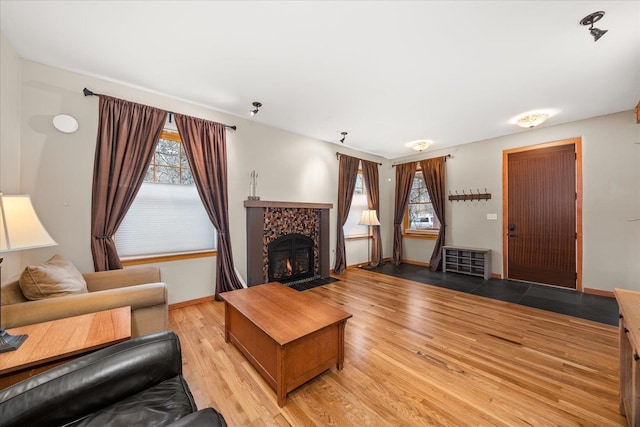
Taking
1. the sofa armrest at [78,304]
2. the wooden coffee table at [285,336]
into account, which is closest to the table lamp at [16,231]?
the sofa armrest at [78,304]

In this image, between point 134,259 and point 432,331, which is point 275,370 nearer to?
point 432,331

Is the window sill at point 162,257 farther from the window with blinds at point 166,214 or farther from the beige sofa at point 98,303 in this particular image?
the beige sofa at point 98,303

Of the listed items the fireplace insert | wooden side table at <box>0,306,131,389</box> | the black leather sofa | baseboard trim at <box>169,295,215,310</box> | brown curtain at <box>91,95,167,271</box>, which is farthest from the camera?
the fireplace insert

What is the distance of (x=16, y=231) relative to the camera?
122 cm

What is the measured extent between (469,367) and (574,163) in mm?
4034

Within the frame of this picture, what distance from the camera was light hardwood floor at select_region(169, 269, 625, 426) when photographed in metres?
1.58

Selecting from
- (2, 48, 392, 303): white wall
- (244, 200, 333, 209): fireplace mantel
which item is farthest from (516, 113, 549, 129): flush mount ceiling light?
(2, 48, 392, 303): white wall

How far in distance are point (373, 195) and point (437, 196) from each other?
4.59ft

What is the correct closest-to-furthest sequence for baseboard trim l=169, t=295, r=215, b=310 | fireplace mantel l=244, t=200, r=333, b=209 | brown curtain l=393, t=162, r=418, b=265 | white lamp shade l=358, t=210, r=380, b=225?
baseboard trim l=169, t=295, r=215, b=310, fireplace mantel l=244, t=200, r=333, b=209, white lamp shade l=358, t=210, r=380, b=225, brown curtain l=393, t=162, r=418, b=265

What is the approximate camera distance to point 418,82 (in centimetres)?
278

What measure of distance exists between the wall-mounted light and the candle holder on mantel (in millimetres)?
2021

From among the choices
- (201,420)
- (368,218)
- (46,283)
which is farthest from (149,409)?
(368,218)

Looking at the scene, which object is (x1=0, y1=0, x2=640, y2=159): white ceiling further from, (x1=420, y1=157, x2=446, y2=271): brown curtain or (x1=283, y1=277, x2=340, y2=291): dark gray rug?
(x1=283, y1=277, x2=340, y2=291): dark gray rug

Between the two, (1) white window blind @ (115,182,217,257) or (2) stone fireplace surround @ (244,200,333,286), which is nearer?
(1) white window blind @ (115,182,217,257)
